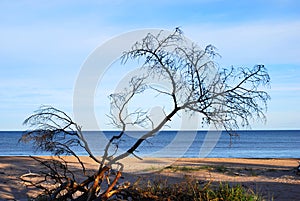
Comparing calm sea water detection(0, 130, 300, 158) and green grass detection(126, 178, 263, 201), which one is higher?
calm sea water detection(0, 130, 300, 158)

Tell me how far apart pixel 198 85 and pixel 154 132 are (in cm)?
106

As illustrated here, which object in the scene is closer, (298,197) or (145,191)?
(145,191)

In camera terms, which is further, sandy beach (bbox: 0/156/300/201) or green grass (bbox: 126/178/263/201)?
sandy beach (bbox: 0/156/300/201)

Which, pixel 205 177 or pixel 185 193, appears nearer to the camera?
pixel 185 193

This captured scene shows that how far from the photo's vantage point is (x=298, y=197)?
1309cm

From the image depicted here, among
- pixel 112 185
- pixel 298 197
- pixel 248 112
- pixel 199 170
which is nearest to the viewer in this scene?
pixel 248 112

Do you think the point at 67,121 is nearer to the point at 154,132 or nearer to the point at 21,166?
the point at 154,132

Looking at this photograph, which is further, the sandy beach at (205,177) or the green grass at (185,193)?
the sandy beach at (205,177)

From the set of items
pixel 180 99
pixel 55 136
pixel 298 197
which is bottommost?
pixel 298 197

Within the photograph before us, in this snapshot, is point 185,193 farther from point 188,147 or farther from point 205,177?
point 205,177

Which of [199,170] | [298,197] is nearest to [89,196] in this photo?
[298,197]

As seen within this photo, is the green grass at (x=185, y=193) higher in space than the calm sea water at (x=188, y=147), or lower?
lower

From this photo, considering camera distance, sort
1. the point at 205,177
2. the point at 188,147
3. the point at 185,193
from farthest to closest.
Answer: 1. the point at 205,177
2. the point at 188,147
3. the point at 185,193

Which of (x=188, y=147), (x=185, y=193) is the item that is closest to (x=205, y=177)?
(x=188, y=147)
